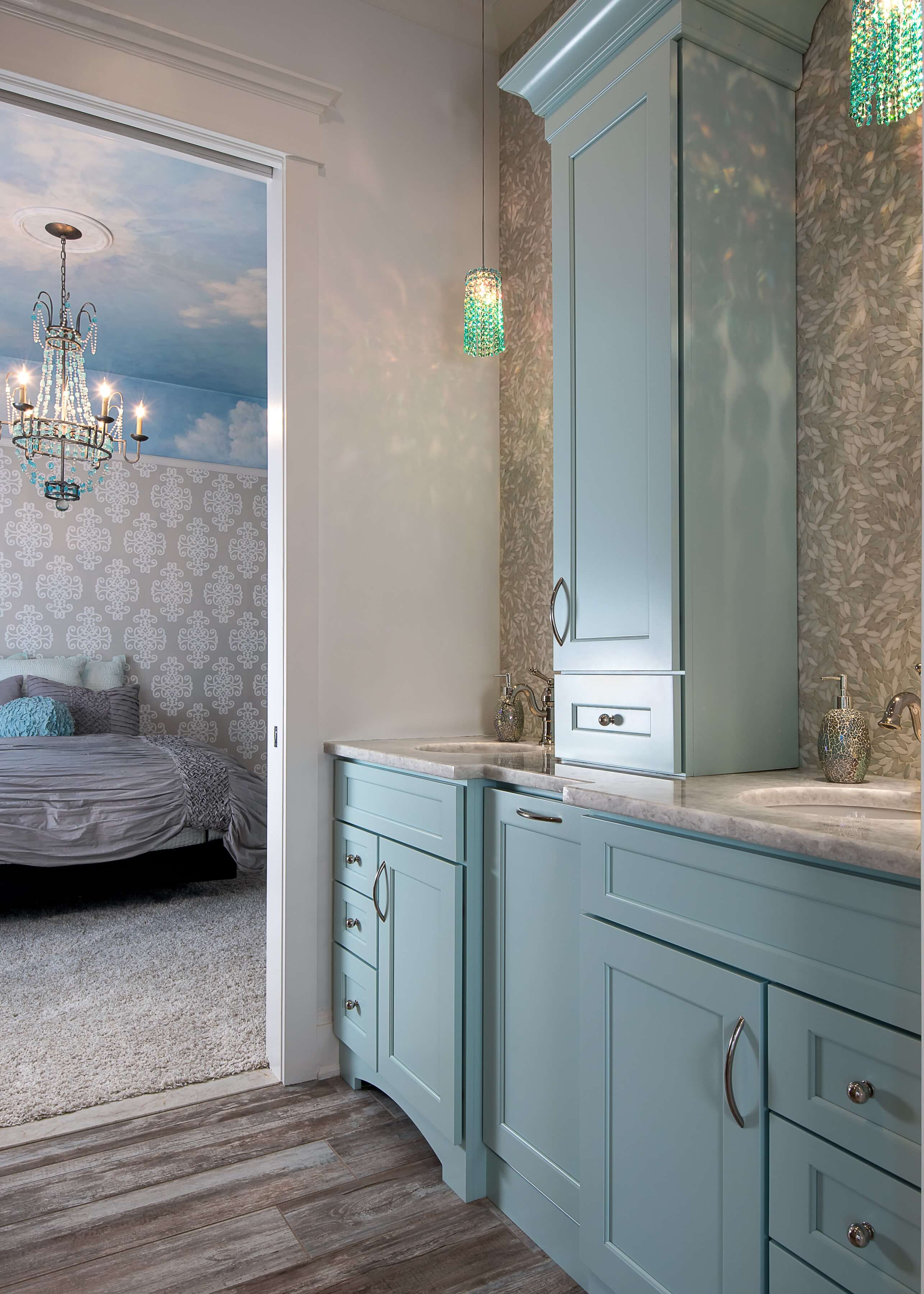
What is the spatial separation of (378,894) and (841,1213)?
4.48ft

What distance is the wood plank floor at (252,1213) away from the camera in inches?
63.4

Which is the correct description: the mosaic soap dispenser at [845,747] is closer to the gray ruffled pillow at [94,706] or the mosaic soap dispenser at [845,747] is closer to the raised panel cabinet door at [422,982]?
the raised panel cabinet door at [422,982]

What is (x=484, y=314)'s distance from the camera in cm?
258

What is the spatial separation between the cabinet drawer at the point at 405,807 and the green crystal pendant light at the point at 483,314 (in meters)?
1.30

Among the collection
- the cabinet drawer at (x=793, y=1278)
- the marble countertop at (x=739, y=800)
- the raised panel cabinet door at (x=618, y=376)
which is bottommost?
the cabinet drawer at (x=793, y=1278)

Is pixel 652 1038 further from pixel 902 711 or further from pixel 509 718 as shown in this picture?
pixel 509 718

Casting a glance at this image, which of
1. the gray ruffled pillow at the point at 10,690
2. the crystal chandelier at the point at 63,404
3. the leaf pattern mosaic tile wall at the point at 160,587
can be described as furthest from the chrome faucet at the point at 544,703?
the leaf pattern mosaic tile wall at the point at 160,587

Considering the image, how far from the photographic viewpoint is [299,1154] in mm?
2027

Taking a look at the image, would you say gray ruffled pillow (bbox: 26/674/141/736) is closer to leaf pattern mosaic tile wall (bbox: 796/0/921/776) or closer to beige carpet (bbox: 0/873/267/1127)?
beige carpet (bbox: 0/873/267/1127)

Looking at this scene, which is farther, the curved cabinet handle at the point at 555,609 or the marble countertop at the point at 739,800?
the curved cabinet handle at the point at 555,609

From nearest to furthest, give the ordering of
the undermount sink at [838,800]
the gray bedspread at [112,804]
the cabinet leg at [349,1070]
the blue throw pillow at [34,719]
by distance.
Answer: the undermount sink at [838,800] → the cabinet leg at [349,1070] → the gray bedspread at [112,804] → the blue throw pillow at [34,719]

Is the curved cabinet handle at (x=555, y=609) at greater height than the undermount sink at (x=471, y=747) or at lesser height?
greater

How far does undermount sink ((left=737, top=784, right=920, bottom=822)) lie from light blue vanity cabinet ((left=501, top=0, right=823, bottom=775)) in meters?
0.22

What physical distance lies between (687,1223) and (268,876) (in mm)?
1573
